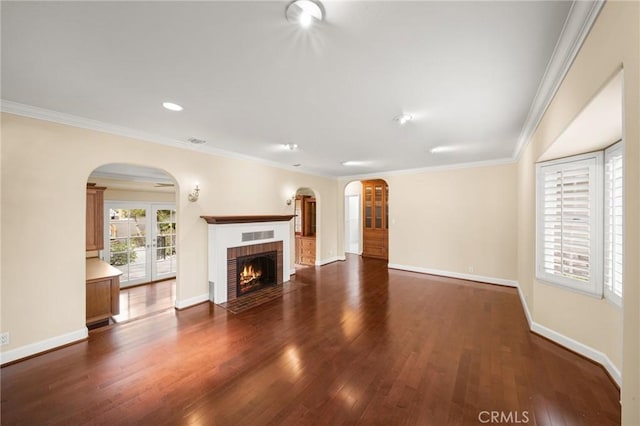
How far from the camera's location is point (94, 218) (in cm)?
349

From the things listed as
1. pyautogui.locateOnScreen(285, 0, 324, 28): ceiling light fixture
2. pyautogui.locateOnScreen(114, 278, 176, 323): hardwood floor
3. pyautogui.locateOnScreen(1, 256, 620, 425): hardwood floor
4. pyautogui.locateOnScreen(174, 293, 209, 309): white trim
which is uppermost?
pyautogui.locateOnScreen(285, 0, 324, 28): ceiling light fixture

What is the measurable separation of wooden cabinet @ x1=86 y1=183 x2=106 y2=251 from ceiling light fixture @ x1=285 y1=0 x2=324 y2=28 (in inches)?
148

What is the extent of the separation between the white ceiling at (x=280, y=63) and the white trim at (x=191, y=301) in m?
2.58

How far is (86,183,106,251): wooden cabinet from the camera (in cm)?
335

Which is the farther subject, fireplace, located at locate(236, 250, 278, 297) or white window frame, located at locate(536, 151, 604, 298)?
fireplace, located at locate(236, 250, 278, 297)

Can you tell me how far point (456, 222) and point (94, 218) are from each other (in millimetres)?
6629

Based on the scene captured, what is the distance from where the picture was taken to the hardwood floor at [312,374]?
1784mm

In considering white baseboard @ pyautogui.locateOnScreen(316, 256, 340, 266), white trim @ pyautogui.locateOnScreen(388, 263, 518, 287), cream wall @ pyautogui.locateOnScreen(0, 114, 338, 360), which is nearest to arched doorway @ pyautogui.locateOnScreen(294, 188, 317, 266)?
white baseboard @ pyautogui.locateOnScreen(316, 256, 340, 266)

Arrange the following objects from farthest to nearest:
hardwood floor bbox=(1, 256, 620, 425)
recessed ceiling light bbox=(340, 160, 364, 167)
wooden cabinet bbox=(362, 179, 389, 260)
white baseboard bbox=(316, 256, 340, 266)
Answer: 1. wooden cabinet bbox=(362, 179, 389, 260)
2. white baseboard bbox=(316, 256, 340, 266)
3. recessed ceiling light bbox=(340, 160, 364, 167)
4. hardwood floor bbox=(1, 256, 620, 425)

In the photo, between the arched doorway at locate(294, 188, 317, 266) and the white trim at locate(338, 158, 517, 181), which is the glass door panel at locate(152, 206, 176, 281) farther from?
the white trim at locate(338, 158, 517, 181)


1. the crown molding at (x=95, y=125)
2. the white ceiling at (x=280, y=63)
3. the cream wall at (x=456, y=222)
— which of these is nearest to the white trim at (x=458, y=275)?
the cream wall at (x=456, y=222)

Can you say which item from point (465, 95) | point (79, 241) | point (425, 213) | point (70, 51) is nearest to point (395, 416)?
point (465, 95)

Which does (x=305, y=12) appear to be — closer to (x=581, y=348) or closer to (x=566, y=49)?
(x=566, y=49)

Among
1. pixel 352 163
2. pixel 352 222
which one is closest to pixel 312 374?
pixel 352 163
